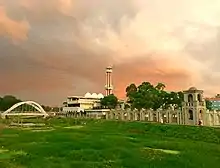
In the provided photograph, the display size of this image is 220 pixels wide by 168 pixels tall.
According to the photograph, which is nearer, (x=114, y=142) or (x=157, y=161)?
(x=157, y=161)

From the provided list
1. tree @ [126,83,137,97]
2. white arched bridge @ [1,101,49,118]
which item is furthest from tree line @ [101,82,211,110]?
white arched bridge @ [1,101,49,118]

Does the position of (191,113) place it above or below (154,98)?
below

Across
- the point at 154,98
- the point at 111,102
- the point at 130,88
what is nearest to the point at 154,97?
the point at 154,98

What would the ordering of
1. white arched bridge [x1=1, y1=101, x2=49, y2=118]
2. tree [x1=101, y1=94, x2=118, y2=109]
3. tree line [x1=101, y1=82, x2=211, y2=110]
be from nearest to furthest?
tree line [x1=101, y1=82, x2=211, y2=110] < white arched bridge [x1=1, y1=101, x2=49, y2=118] < tree [x1=101, y1=94, x2=118, y2=109]

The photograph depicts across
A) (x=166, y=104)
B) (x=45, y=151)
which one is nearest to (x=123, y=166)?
(x=45, y=151)

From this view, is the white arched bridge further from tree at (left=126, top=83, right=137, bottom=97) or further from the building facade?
the building facade

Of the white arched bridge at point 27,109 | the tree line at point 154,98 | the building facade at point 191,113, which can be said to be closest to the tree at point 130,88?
the tree line at point 154,98

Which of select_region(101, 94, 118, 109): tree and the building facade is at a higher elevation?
select_region(101, 94, 118, 109): tree

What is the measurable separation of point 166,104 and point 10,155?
325 feet

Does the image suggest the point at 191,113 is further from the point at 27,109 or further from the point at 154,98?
the point at 27,109

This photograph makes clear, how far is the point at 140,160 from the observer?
30.0 metres

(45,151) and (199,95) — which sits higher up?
(199,95)

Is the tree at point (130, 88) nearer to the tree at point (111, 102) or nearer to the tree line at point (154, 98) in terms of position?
the tree line at point (154, 98)

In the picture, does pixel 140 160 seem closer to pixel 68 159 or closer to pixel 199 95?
pixel 68 159
